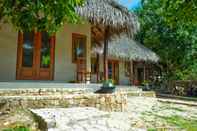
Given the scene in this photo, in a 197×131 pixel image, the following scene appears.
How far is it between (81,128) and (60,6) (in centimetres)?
200

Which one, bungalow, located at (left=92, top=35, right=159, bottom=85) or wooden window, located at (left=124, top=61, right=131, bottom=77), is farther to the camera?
wooden window, located at (left=124, top=61, right=131, bottom=77)

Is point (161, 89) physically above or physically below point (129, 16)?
below

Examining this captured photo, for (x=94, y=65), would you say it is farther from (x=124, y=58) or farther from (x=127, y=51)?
(x=127, y=51)

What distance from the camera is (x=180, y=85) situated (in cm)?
1580

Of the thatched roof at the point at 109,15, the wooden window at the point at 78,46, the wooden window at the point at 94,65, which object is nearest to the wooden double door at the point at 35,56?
the wooden window at the point at 78,46

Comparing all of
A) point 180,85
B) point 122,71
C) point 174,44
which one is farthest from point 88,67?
point 174,44

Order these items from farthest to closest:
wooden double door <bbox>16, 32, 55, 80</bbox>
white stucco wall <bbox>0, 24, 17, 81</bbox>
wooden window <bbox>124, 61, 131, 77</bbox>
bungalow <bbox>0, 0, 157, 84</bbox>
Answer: wooden window <bbox>124, 61, 131, 77</bbox> < wooden double door <bbox>16, 32, 55, 80</bbox> < bungalow <bbox>0, 0, 157, 84</bbox> < white stucco wall <bbox>0, 24, 17, 81</bbox>

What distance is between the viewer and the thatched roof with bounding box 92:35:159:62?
53.5 feet

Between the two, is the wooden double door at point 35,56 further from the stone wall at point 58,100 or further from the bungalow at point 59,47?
the stone wall at point 58,100

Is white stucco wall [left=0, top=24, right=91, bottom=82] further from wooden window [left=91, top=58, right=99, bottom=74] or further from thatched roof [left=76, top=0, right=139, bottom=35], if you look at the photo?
wooden window [left=91, top=58, right=99, bottom=74]

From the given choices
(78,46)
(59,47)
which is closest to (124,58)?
(78,46)

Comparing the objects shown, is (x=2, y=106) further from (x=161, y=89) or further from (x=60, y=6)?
(x=161, y=89)

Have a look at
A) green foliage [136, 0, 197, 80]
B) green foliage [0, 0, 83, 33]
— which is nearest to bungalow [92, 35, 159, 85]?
green foliage [136, 0, 197, 80]

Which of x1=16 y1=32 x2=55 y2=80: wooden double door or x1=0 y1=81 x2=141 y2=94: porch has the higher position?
x1=16 y1=32 x2=55 y2=80: wooden double door
